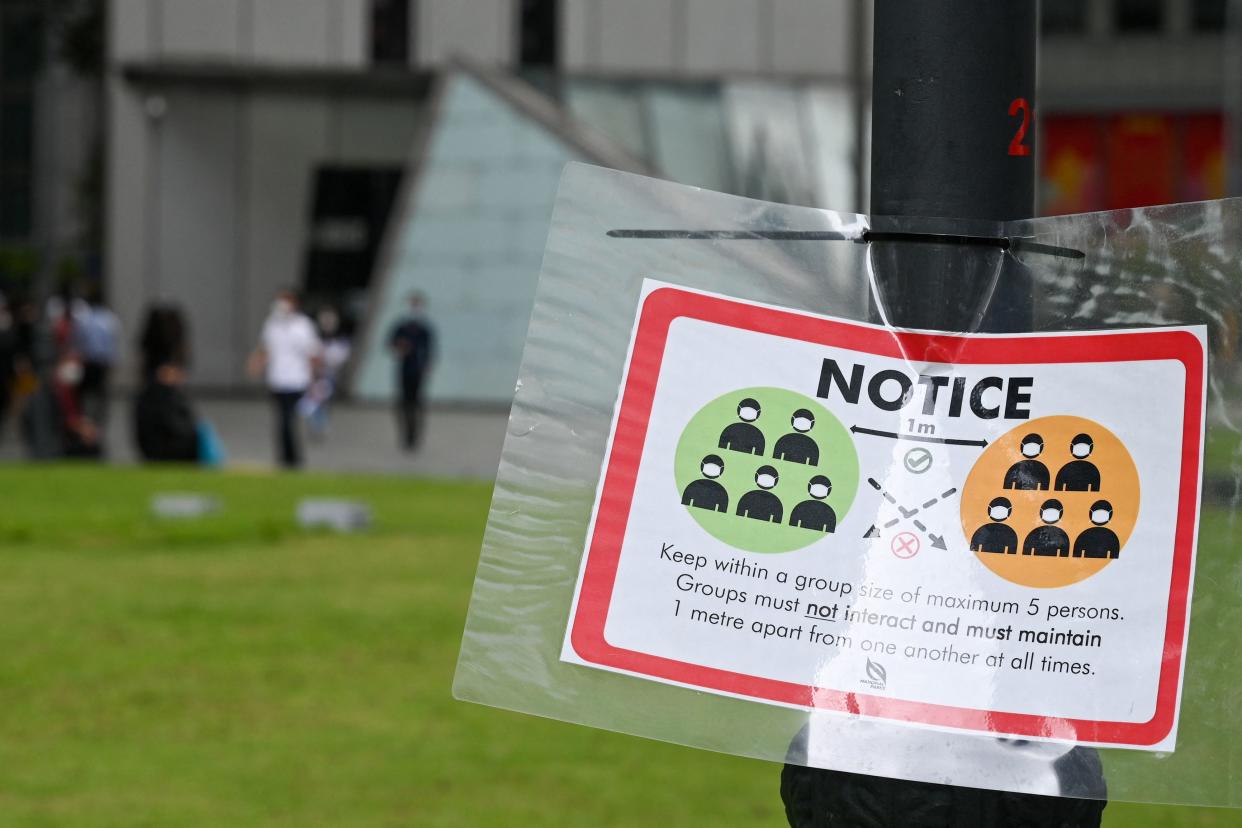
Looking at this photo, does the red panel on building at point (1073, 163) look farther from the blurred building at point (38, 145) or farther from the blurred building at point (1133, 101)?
the blurred building at point (38, 145)

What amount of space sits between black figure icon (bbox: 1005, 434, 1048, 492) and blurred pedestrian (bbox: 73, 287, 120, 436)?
19.0 metres

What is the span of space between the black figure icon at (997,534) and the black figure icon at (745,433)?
212mm

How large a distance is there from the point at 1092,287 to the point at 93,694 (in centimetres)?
601

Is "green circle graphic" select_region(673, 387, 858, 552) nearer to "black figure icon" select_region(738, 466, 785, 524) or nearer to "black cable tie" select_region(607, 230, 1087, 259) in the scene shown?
"black figure icon" select_region(738, 466, 785, 524)

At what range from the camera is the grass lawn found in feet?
18.3

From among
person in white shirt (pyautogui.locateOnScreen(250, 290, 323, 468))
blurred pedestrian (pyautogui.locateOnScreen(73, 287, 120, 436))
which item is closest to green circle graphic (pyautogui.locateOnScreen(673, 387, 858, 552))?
person in white shirt (pyautogui.locateOnScreen(250, 290, 323, 468))

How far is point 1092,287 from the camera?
1668 millimetres

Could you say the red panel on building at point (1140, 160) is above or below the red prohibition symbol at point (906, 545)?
above

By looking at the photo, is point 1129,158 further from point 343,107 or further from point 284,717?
point 284,717

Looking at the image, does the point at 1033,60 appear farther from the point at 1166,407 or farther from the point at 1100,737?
the point at 1100,737

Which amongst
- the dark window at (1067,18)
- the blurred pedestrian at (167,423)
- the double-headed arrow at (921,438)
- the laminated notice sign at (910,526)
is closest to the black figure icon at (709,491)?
the laminated notice sign at (910,526)

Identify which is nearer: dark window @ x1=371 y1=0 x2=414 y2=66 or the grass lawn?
the grass lawn

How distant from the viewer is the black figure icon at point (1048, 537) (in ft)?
5.24

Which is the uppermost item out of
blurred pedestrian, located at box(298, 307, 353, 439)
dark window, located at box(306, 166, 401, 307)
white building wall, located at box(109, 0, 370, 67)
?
white building wall, located at box(109, 0, 370, 67)
